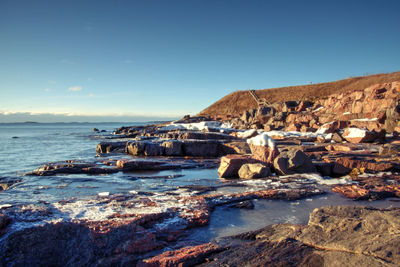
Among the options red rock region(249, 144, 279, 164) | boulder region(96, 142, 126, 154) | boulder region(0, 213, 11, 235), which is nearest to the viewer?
boulder region(0, 213, 11, 235)

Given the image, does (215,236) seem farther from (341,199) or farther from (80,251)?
(341,199)

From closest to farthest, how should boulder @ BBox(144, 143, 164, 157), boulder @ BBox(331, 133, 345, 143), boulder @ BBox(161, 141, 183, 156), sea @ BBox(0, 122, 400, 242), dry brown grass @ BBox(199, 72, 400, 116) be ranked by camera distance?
sea @ BBox(0, 122, 400, 242) < boulder @ BBox(161, 141, 183, 156) < boulder @ BBox(144, 143, 164, 157) < boulder @ BBox(331, 133, 345, 143) < dry brown grass @ BBox(199, 72, 400, 116)

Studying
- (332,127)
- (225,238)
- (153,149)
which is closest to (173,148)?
(153,149)

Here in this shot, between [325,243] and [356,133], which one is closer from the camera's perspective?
[325,243]

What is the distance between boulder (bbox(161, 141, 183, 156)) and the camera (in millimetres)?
13367

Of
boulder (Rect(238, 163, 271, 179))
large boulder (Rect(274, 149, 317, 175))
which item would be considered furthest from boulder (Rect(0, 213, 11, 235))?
large boulder (Rect(274, 149, 317, 175))

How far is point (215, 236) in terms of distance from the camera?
12.9 ft

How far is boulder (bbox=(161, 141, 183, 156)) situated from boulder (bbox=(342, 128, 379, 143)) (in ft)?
32.4

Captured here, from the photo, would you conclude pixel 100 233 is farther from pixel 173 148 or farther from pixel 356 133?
Result: pixel 356 133

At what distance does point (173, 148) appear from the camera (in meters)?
13.4

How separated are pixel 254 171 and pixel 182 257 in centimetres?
523

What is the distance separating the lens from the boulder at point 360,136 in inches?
562

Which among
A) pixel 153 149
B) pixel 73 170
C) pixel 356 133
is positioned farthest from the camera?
pixel 356 133

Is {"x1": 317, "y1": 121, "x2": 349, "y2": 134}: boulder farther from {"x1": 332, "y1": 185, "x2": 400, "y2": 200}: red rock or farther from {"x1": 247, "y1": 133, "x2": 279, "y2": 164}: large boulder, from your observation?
{"x1": 332, "y1": 185, "x2": 400, "y2": 200}: red rock
